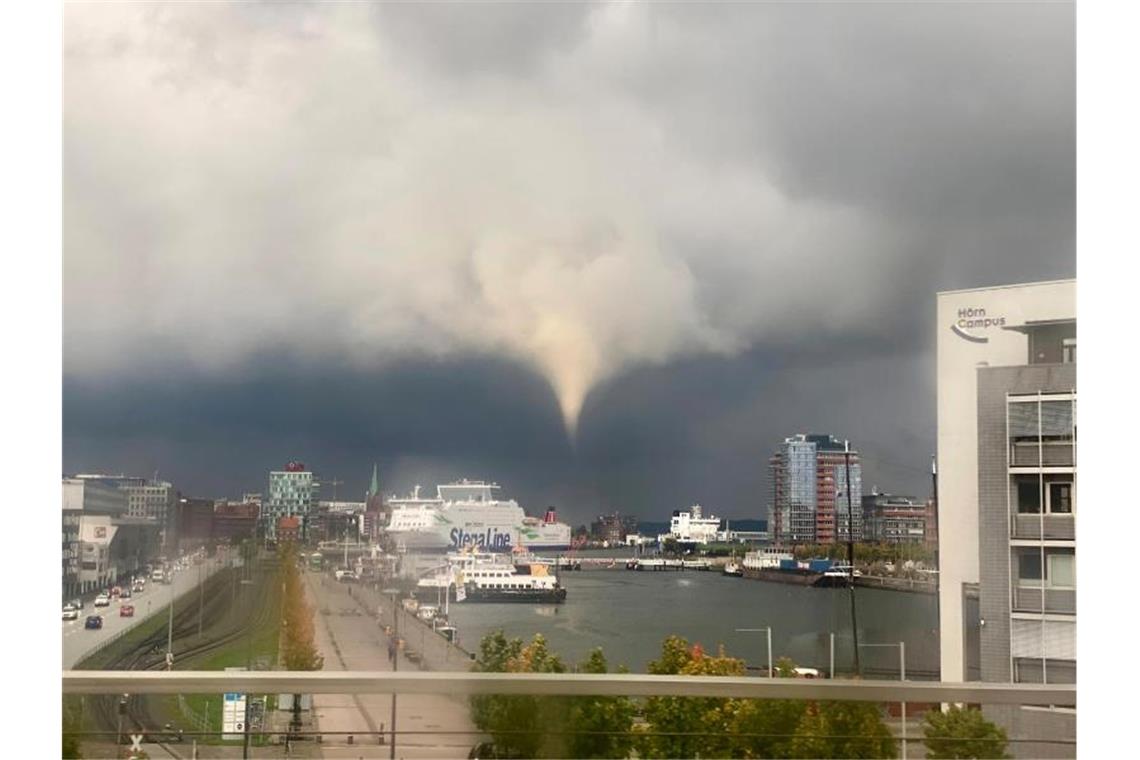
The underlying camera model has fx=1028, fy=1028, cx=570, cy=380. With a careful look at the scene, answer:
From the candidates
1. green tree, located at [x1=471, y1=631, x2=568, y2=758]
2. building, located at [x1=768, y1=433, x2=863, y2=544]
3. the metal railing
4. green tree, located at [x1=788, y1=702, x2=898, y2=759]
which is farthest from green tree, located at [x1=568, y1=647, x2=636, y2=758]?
building, located at [x1=768, y1=433, x2=863, y2=544]

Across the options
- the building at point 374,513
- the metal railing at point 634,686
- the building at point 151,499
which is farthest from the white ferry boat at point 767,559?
the building at point 151,499

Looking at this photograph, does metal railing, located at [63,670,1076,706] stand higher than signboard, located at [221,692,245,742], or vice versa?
metal railing, located at [63,670,1076,706]

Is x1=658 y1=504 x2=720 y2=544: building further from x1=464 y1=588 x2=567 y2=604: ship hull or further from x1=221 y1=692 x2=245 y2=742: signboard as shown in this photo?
x1=221 y1=692 x2=245 y2=742: signboard
